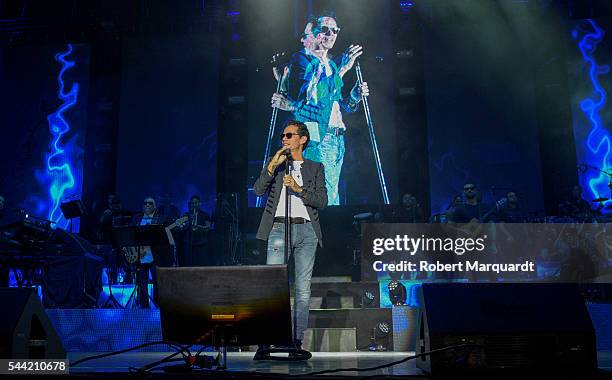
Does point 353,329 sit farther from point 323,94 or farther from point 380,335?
point 323,94

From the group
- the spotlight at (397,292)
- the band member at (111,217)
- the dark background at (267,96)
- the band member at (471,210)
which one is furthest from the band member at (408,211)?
the band member at (111,217)

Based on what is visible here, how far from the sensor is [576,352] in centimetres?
263

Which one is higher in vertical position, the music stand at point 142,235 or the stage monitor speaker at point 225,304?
the music stand at point 142,235

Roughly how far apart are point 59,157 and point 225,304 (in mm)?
9989

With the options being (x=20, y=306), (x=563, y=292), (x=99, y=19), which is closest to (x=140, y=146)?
(x=99, y=19)

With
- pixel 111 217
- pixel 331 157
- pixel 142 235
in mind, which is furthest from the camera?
pixel 331 157

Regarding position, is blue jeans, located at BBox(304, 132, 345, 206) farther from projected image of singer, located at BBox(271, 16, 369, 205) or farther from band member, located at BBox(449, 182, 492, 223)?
band member, located at BBox(449, 182, 492, 223)

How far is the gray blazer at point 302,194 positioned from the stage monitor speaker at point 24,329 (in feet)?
6.01

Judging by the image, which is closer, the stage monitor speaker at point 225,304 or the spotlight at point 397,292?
the stage monitor speaker at point 225,304

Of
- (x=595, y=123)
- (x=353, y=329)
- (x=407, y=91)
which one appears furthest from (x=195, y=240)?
(x=595, y=123)

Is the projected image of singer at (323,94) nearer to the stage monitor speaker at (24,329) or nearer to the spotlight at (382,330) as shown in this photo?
the spotlight at (382,330)

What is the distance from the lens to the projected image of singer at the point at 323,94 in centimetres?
1077

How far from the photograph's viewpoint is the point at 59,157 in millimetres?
11625

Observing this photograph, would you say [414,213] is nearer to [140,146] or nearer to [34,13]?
[140,146]
